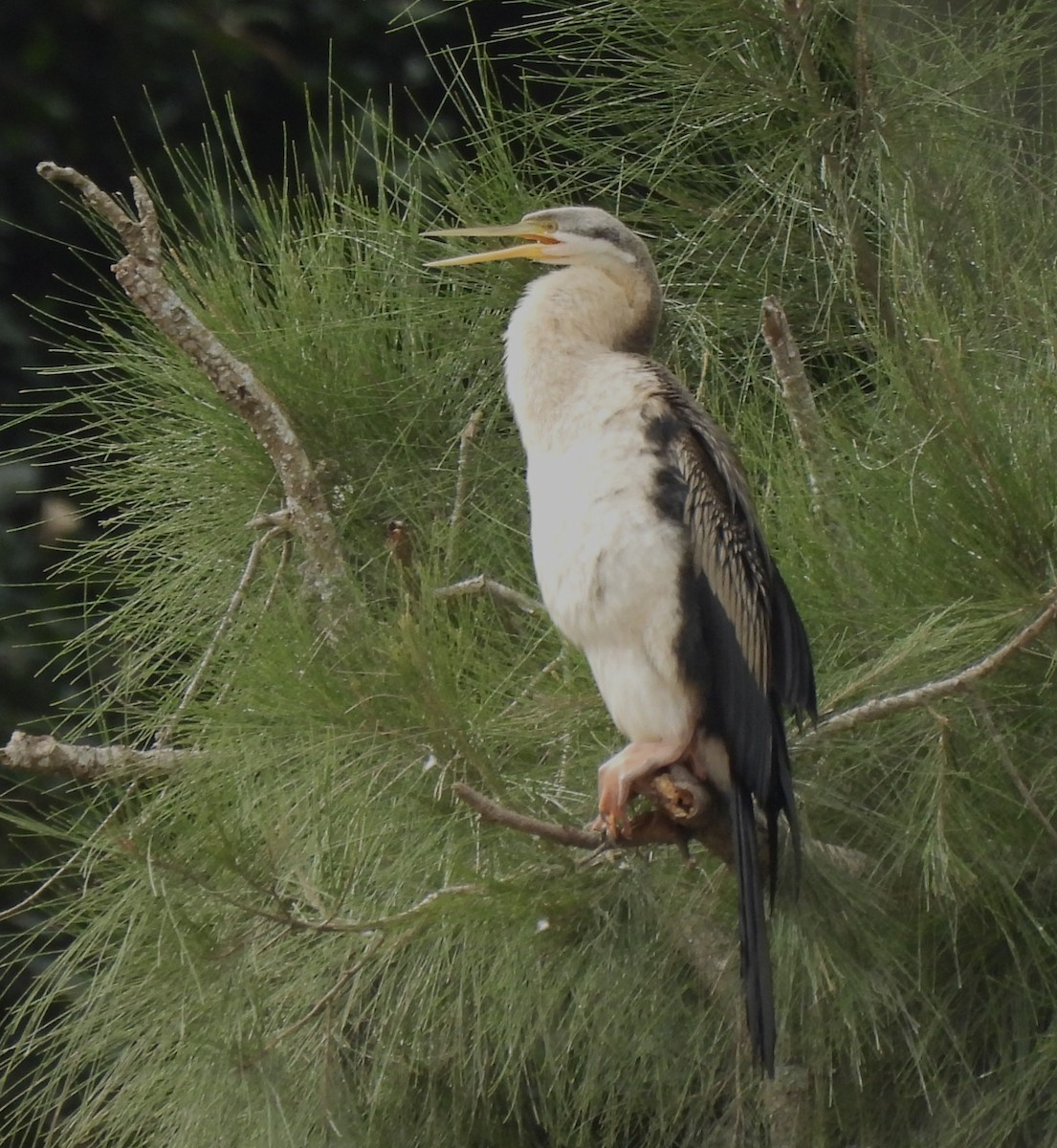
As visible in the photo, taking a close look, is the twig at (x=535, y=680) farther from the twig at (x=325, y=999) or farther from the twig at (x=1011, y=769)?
the twig at (x=1011, y=769)

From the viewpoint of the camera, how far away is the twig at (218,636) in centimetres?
119

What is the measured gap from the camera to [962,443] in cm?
106

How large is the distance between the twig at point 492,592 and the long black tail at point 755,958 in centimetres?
24

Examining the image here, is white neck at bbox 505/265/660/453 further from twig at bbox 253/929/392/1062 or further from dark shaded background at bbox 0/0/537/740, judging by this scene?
dark shaded background at bbox 0/0/537/740

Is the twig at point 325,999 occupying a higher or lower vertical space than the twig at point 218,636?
lower

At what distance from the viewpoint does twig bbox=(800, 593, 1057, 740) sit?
0.98 metres

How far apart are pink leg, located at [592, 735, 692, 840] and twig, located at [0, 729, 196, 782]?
0.25 meters

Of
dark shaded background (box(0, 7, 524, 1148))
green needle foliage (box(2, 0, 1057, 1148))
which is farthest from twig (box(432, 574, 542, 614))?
dark shaded background (box(0, 7, 524, 1148))

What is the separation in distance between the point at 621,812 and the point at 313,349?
0.49 meters

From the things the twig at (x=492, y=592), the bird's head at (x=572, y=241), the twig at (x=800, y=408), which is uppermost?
the bird's head at (x=572, y=241)

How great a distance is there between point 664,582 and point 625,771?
0.47 ft

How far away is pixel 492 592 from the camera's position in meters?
1.27

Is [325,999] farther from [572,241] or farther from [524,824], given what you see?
[572,241]

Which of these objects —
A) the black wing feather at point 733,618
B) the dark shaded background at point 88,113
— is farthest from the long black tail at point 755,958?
the dark shaded background at point 88,113
